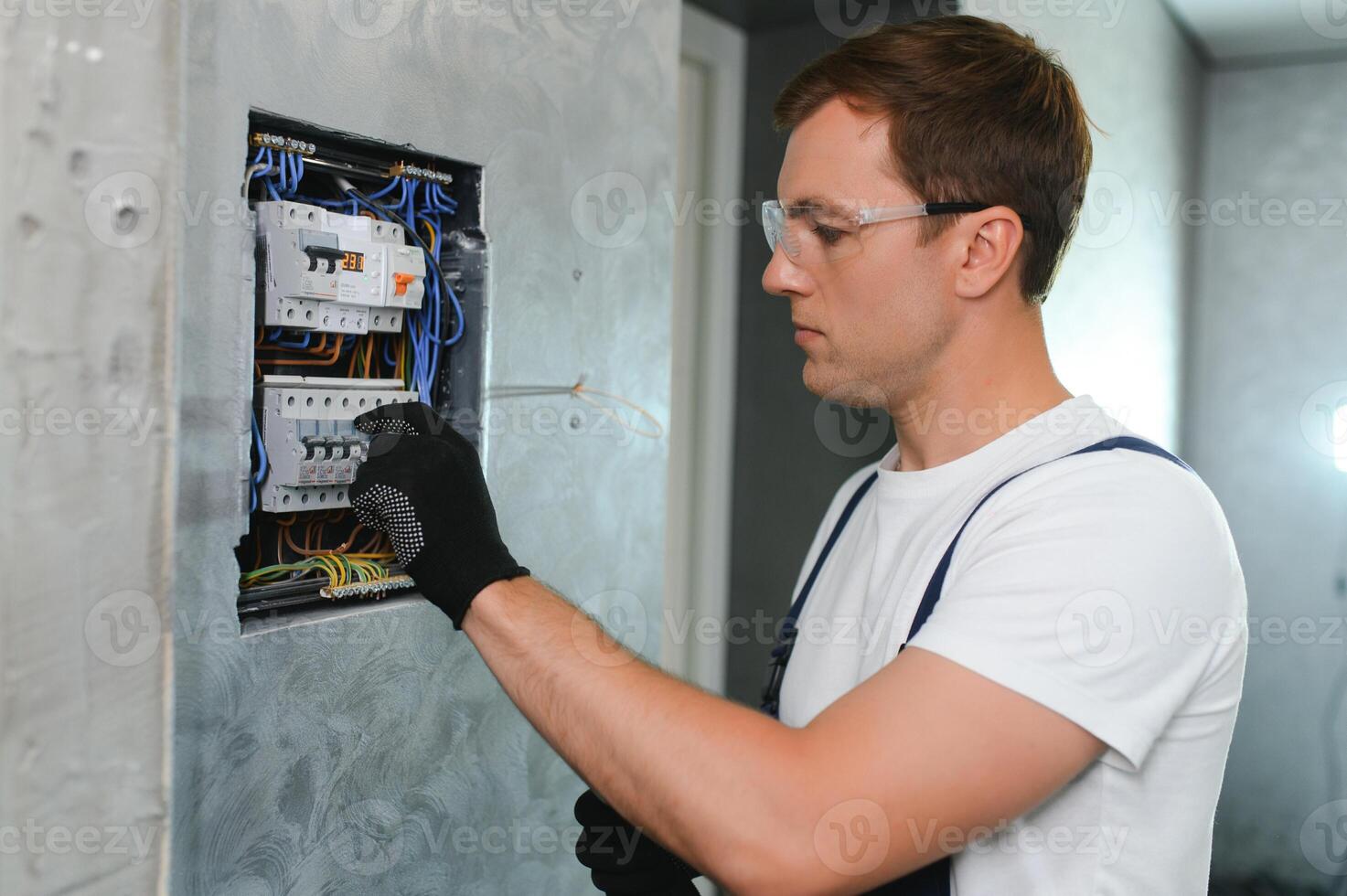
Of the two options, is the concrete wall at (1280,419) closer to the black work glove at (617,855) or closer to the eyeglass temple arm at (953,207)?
the eyeglass temple arm at (953,207)

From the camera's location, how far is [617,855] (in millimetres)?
1189

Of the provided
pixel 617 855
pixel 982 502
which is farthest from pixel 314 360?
pixel 982 502

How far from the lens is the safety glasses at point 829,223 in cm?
117

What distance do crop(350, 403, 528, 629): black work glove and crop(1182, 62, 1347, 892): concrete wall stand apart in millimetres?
3139

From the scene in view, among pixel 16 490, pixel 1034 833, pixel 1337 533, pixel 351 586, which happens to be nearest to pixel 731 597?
pixel 351 586

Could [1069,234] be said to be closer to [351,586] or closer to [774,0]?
[351,586]

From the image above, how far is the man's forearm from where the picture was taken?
868 mm

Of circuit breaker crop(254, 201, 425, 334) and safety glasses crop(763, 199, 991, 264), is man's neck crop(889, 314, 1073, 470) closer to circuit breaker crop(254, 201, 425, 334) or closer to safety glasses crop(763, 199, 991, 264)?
safety glasses crop(763, 199, 991, 264)

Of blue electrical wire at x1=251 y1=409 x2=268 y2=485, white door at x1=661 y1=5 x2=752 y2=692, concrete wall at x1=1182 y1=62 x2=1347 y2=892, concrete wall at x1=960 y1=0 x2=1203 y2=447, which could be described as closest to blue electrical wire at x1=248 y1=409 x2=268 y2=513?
blue electrical wire at x1=251 y1=409 x2=268 y2=485

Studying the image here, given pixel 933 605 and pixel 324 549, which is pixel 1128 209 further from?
pixel 324 549

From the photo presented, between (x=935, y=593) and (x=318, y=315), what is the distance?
75 cm

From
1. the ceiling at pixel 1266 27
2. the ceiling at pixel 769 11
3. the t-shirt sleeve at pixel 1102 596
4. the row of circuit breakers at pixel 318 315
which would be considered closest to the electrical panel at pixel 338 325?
the row of circuit breakers at pixel 318 315

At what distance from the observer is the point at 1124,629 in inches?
35.9

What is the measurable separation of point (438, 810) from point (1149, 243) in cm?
270
